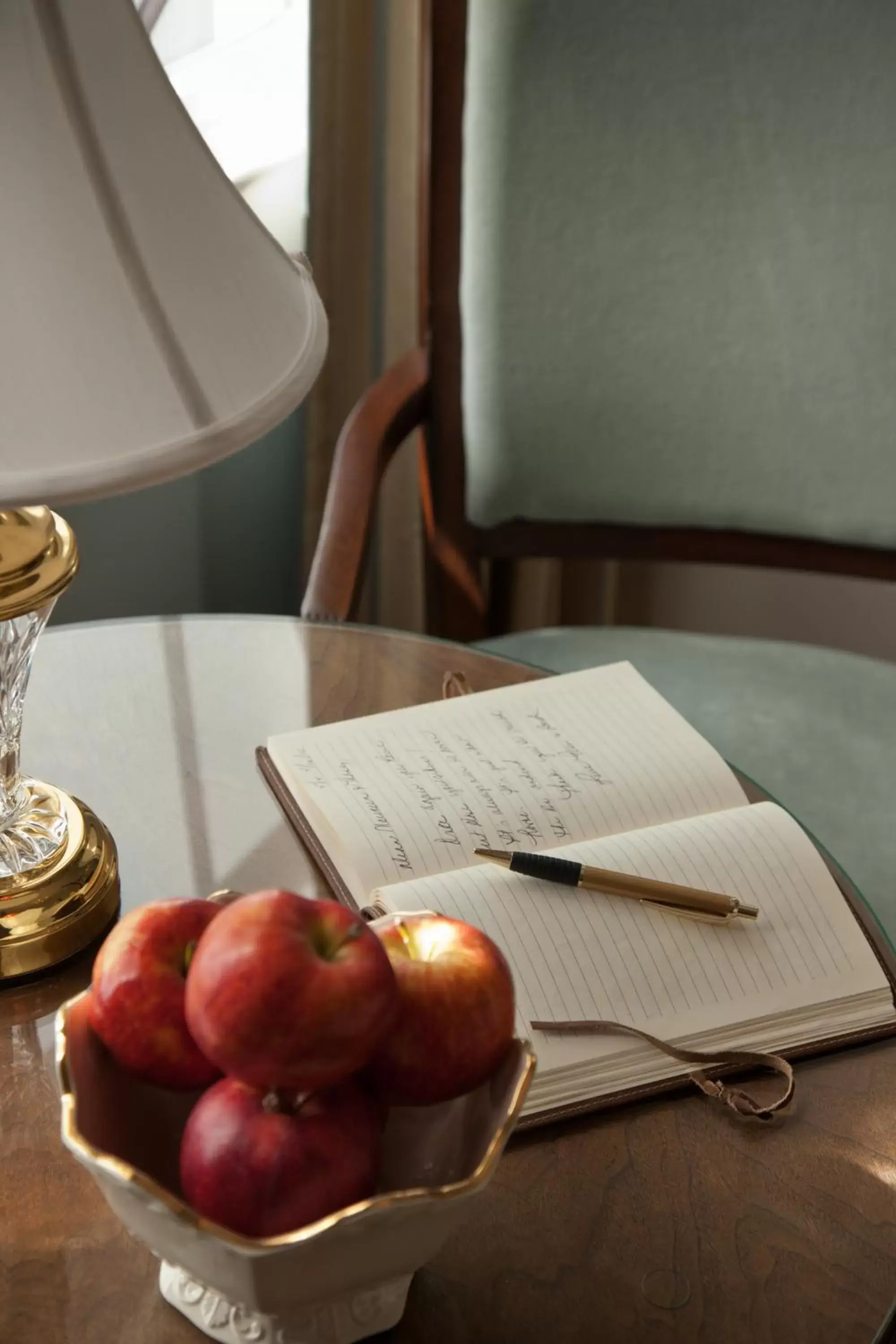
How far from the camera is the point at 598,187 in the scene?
1.19m

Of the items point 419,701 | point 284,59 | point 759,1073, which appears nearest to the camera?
point 759,1073

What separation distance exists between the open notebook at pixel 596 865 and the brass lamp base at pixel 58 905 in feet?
0.37

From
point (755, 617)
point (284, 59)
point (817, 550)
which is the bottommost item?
point (755, 617)

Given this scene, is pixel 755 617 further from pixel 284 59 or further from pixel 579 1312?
pixel 579 1312

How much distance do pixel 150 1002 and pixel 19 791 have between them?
30 centimetres

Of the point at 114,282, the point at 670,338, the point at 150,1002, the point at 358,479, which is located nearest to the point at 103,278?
the point at 114,282

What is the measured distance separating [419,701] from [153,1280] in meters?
0.43

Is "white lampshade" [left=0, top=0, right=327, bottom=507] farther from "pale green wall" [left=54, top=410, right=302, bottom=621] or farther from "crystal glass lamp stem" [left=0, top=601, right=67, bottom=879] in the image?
"pale green wall" [left=54, top=410, right=302, bottom=621]

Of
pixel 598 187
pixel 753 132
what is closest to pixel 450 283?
pixel 598 187

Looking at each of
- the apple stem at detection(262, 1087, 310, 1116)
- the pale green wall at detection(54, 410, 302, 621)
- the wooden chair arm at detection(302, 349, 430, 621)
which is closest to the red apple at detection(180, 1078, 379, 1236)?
the apple stem at detection(262, 1087, 310, 1116)

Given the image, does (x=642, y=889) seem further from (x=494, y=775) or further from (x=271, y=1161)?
(x=271, y=1161)

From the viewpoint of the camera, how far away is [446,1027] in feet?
1.41

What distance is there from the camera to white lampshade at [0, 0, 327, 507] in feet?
1.52

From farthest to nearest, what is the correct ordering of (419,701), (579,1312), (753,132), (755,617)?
(755,617) < (753,132) < (419,701) < (579,1312)
